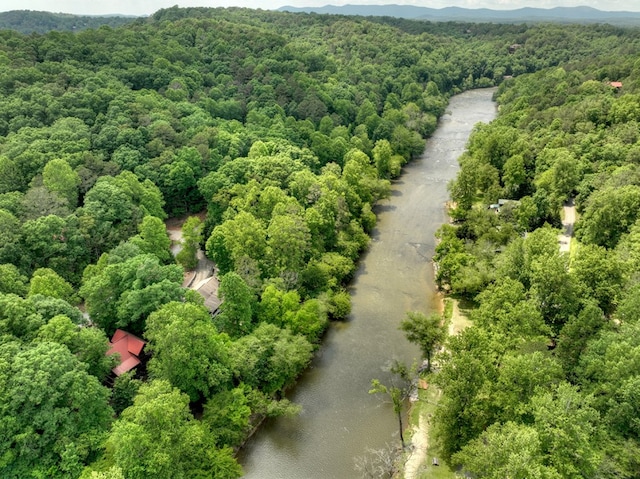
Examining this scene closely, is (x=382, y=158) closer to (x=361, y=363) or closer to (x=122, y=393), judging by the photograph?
(x=361, y=363)

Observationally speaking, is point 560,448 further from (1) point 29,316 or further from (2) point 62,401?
(1) point 29,316

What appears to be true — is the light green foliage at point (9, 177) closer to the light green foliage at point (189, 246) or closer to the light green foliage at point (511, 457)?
the light green foliage at point (189, 246)

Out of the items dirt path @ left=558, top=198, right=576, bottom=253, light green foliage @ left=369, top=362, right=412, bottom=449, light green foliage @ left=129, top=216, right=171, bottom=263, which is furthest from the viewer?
dirt path @ left=558, top=198, right=576, bottom=253

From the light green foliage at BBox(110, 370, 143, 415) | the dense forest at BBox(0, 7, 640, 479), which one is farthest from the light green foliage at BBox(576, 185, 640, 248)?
the light green foliage at BBox(110, 370, 143, 415)

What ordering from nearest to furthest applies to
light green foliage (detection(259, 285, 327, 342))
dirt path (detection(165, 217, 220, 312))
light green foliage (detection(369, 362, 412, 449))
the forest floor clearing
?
1. the forest floor clearing
2. light green foliage (detection(369, 362, 412, 449))
3. light green foliage (detection(259, 285, 327, 342))
4. dirt path (detection(165, 217, 220, 312))

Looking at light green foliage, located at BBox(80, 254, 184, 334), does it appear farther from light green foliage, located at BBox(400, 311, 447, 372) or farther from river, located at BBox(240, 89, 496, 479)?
light green foliage, located at BBox(400, 311, 447, 372)

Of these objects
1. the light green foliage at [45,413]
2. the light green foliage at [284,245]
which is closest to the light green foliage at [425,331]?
the light green foliage at [284,245]
